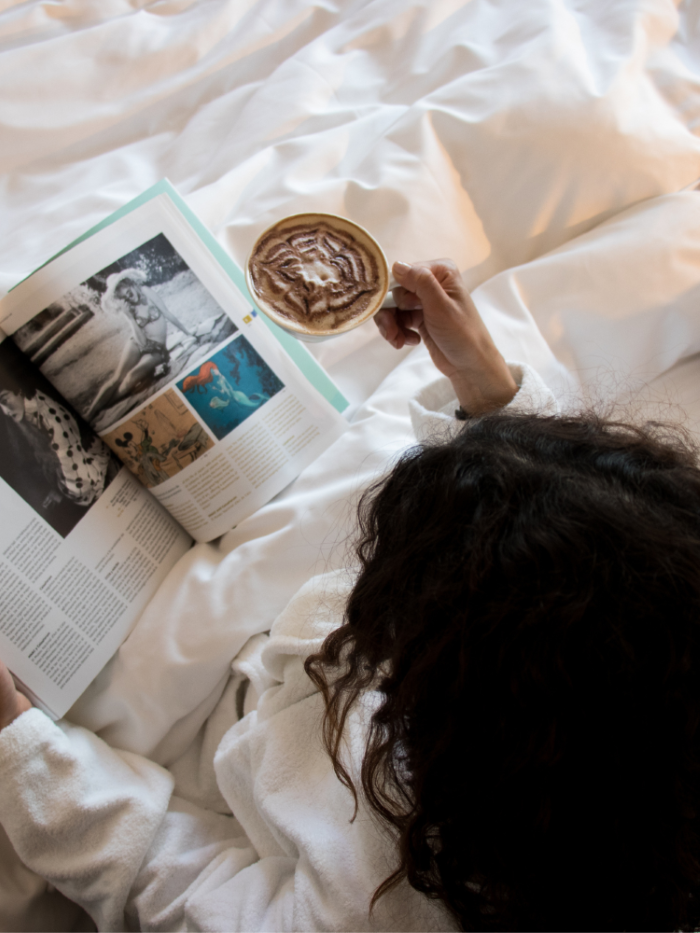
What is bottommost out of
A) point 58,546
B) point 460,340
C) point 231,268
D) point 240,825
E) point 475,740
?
point 240,825

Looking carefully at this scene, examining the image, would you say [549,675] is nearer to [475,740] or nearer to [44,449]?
[475,740]

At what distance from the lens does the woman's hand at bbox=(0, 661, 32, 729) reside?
25.7 inches

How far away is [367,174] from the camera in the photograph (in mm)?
904

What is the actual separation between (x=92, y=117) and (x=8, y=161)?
151 mm

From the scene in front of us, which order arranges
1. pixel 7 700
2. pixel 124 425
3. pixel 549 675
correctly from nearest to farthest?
pixel 549 675 < pixel 7 700 < pixel 124 425

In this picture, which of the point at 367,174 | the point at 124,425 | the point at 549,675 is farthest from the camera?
the point at 367,174

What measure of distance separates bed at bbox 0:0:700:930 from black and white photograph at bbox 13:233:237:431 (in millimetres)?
147

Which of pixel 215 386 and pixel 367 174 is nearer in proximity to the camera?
pixel 215 386

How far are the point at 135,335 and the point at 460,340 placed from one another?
0.40 meters

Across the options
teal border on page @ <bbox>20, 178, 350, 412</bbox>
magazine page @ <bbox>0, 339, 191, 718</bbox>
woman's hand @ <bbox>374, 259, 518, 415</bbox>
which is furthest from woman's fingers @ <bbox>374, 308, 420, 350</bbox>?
magazine page @ <bbox>0, 339, 191, 718</bbox>

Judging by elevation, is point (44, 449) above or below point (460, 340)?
above

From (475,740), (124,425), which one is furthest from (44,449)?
(475,740)

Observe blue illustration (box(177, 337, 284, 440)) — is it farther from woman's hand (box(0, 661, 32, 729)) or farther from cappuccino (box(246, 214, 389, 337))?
woman's hand (box(0, 661, 32, 729))

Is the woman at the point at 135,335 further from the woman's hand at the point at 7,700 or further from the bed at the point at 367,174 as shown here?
the woman's hand at the point at 7,700
